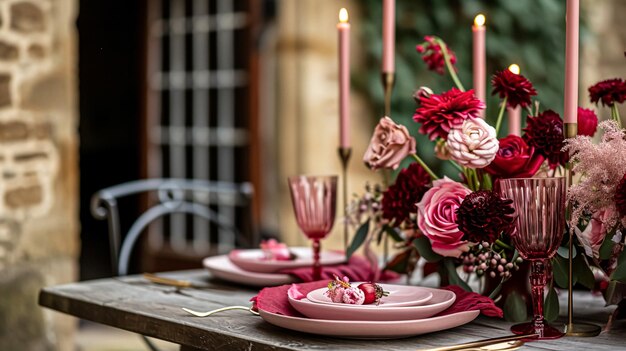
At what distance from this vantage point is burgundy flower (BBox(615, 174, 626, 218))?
123 centimetres

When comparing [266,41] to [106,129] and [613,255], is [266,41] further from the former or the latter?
[613,255]

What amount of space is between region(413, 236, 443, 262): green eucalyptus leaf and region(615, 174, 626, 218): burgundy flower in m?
0.31

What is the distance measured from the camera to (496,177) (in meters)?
1.42

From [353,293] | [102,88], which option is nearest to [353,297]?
[353,293]

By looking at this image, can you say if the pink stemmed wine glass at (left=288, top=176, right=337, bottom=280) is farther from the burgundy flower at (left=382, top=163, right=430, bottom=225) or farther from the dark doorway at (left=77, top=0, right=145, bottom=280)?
the dark doorway at (left=77, top=0, right=145, bottom=280)

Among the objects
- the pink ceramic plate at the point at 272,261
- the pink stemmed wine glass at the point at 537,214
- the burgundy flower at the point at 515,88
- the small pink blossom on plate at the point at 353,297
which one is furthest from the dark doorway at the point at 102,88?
the pink stemmed wine glass at the point at 537,214

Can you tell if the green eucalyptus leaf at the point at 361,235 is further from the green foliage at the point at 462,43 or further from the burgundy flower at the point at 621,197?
the green foliage at the point at 462,43

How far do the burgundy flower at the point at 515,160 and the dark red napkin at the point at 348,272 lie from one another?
39 cm

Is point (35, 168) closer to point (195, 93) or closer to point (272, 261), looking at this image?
point (272, 261)

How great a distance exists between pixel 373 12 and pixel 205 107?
1.33m

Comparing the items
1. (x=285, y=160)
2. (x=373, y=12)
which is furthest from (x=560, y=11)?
(x=285, y=160)

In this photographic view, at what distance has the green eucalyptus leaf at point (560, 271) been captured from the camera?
4.50 ft

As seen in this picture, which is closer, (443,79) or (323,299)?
(323,299)

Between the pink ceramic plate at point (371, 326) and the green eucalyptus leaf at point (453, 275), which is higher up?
the green eucalyptus leaf at point (453, 275)
